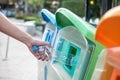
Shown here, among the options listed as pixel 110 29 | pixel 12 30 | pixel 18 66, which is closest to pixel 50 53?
pixel 12 30

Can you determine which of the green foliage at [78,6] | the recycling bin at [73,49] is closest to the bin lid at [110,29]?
the recycling bin at [73,49]

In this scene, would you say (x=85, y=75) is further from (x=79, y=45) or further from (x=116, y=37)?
(x=116, y=37)

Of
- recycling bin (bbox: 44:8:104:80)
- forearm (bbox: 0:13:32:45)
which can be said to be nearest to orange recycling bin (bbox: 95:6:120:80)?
recycling bin (bbox: 44:8:104:80)

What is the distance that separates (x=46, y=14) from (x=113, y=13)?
6.70 feet

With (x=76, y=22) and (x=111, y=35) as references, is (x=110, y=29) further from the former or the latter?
(x=76, y=22)

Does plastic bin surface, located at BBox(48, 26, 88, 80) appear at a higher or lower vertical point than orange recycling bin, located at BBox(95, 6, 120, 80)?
lower

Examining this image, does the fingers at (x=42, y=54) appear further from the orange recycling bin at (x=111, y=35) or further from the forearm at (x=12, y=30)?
the orange recycling bin at (x=111, y=35)

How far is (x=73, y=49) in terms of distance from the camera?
235 centimetres

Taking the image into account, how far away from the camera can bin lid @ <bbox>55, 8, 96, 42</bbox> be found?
6.63ft

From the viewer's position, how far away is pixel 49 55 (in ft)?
8.48

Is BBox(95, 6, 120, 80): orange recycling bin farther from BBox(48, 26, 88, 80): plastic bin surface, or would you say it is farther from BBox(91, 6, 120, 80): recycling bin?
BBox(48, 26, 88, 80): plastic bin surface

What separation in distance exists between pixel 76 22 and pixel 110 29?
2.57ft

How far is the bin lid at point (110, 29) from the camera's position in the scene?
4.33 ft

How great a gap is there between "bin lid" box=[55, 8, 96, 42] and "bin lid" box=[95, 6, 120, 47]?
61 centimetres
